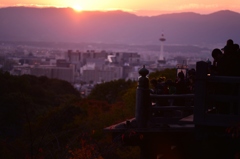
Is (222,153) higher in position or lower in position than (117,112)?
higher

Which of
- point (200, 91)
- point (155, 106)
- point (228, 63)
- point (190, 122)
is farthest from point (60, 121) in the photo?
point (200, 91)

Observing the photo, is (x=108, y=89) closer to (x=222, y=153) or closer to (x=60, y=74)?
(x=222, y=153)

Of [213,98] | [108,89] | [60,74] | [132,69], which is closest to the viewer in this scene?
[213,98]

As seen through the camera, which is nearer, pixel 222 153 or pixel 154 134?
pixel 222 153

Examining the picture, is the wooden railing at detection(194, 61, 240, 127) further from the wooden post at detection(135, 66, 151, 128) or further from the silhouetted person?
the wooden post at detection(135, 66, 151, 128)

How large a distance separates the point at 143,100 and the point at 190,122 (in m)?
0.87

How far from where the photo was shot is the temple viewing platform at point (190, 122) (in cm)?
927

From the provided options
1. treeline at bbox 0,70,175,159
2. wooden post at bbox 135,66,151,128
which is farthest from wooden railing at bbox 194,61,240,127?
treeline at bbox 0,70,175,159

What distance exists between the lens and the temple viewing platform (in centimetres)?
927

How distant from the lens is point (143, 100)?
1057 cm

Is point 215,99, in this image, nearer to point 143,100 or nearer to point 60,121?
point 143,100

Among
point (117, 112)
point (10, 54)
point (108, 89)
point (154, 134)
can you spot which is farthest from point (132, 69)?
point (154, 134)

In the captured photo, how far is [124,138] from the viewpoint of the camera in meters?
10.5

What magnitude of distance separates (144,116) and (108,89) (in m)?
59.8
